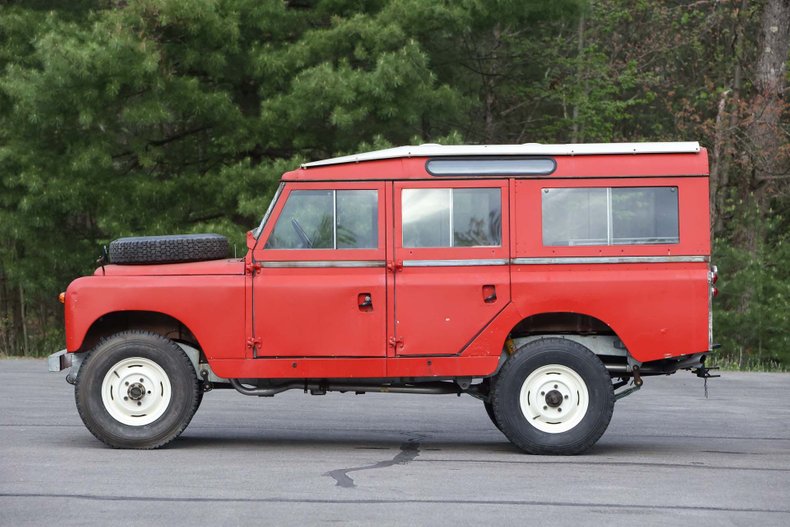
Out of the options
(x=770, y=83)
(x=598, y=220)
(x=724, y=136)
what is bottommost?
(x=598, y=220)

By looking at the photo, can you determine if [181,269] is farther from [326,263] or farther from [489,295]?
[489,295]

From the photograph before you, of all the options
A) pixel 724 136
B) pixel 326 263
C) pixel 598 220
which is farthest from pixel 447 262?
pixel 724 136

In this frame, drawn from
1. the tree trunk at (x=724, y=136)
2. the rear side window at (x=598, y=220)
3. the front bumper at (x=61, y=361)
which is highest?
the tree trunk at (x=724, y=136)

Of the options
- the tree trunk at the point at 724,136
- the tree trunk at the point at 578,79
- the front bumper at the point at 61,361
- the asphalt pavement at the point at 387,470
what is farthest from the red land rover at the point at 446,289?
the tree trunk at the point at 578,79

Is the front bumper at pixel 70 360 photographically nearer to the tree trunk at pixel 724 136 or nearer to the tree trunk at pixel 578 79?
the tree trunk at pixel 724 136

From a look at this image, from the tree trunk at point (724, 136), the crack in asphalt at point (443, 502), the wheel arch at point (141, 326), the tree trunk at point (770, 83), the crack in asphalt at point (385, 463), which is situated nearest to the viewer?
the crack in asphalt at point (443, 502)

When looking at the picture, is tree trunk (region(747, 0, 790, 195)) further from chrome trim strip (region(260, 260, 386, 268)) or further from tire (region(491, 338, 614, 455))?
chrome trim strip (region(260, 260, 386, 268))

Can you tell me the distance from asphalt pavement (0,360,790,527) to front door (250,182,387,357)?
0.90m

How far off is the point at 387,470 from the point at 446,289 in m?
1.71

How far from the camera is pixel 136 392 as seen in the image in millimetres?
10906

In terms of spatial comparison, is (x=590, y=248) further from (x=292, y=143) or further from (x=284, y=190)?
(x=292, y=143)

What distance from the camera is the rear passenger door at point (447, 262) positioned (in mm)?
10727

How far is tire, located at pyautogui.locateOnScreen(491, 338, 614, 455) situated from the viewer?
10.7m

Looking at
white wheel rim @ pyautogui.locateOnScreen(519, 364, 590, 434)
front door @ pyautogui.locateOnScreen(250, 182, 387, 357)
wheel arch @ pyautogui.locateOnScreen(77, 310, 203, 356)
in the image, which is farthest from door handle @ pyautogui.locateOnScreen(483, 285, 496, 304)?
wheel arch @ pyautogui.locateOnScreen(77, 310, 203, 356)
